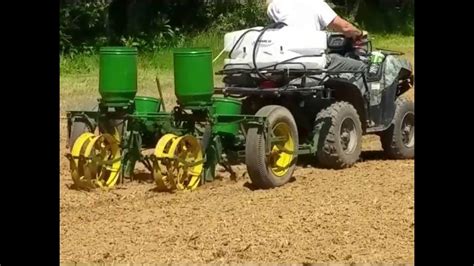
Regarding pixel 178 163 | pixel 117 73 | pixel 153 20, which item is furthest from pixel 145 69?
pixel 178 163

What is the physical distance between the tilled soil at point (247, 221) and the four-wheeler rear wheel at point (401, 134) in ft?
2.80

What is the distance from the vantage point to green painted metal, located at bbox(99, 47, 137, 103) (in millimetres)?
7328

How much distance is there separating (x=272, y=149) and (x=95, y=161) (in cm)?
123

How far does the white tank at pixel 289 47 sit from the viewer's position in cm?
773

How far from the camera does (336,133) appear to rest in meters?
7.95

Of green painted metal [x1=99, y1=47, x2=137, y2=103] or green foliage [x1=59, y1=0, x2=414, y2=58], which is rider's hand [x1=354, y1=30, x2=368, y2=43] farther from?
green foliage [x1=59, y1=0, x2=414, y2=58]

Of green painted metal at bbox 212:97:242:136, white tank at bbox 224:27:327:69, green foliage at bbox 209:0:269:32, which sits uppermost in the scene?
green foliage at bbox 209:0:269:32

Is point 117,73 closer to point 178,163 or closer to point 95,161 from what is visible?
point 95,161

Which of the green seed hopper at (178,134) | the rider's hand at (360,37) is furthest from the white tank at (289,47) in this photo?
the rider's hand at (360,37)

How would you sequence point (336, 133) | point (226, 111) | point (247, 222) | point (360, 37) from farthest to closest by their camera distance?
1. point (360, 37)
2. point (336, 133)
3. point (226, 111)
4. point (247, 222)

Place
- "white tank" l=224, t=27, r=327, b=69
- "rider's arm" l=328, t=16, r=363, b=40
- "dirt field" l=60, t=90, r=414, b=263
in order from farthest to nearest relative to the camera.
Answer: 1. "rider's arm" l=328, t=16, r=363, b=40
2. "white tank" l=224, t=27, r=327, b=69
3. "dirt field" l=60, t=90, r=414, b=263

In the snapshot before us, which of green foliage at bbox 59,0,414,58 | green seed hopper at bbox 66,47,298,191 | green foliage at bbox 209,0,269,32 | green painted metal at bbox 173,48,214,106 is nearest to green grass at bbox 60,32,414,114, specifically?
green foliage at bbox 59,0,414,58

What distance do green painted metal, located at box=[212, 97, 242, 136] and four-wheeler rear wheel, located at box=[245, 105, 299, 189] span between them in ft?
0.74

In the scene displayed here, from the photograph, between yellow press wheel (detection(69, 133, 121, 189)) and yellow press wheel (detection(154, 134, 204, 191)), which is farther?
yellow press wheel (detection(69, 133, 121, 189))
